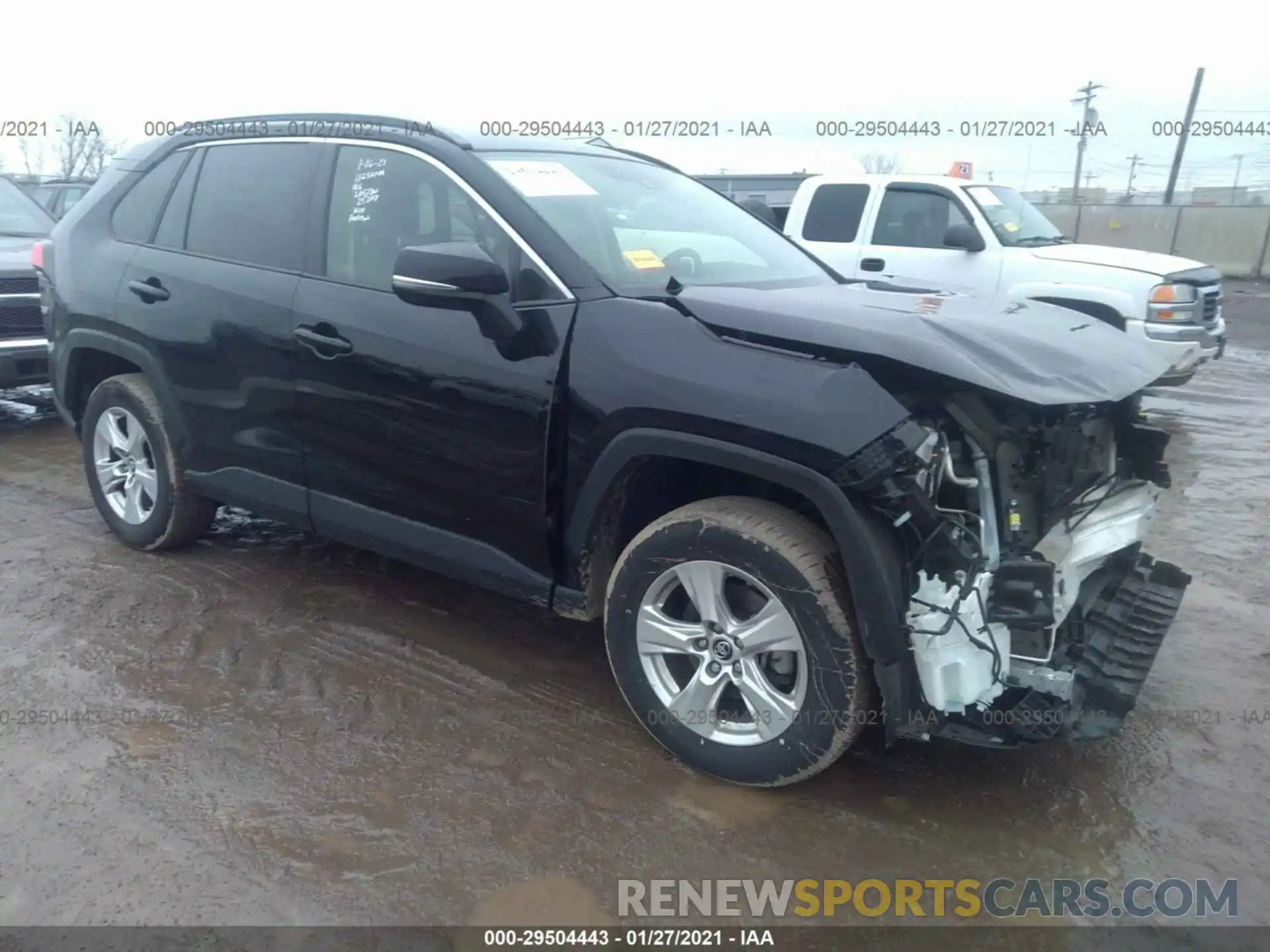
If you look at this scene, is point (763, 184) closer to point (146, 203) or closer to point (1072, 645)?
point (146, 203)

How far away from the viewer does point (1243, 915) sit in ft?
8.37

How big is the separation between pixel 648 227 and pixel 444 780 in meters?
2.10

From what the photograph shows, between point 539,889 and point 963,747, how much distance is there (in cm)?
149

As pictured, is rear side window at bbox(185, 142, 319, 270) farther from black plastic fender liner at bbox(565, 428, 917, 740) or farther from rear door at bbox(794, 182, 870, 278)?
rear door at bbox(794, 182, 870, 278)

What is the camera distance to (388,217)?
12.2 feet

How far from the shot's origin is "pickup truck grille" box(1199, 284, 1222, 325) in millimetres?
8102

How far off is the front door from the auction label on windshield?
168 millimetres

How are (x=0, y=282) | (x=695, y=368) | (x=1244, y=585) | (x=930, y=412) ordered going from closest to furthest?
(x=930, y=412)
(x=695, y=368)
(x=1244, y=585)
(x=0, y=282)

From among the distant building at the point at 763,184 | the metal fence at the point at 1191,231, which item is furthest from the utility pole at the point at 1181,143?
the distant building at the point at 763,184

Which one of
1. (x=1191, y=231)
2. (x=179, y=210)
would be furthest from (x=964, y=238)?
(x=1191, y=231)

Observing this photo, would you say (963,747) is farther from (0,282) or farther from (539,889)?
(0,282)

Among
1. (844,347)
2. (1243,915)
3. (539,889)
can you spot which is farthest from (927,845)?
(844,347)

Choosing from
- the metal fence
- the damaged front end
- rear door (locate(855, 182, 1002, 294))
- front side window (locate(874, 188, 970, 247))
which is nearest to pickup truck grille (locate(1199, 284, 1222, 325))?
rear door (locate(855, 182, 1002, 294))

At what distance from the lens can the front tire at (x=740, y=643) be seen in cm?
277
